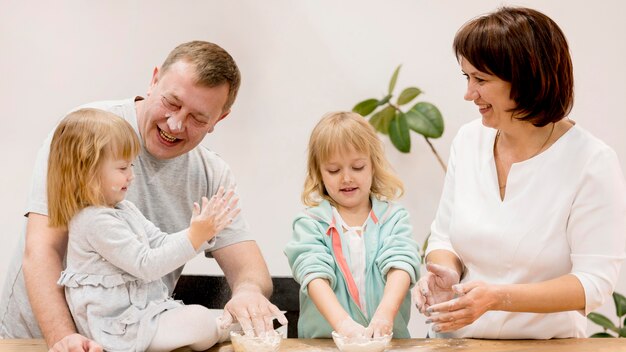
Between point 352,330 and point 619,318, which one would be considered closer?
point 352,330

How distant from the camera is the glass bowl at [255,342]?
2.03 m

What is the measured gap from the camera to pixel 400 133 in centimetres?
370

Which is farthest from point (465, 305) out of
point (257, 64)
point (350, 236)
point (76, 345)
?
point (257, 64)

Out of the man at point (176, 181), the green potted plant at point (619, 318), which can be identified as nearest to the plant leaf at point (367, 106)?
the man at point (176, 181)

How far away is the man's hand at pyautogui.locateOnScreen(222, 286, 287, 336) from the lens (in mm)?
2092

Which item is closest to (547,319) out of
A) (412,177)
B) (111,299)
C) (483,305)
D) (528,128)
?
(483,305)

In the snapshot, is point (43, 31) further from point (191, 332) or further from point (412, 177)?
point (191, 332)

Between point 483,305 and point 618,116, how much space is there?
7.24 feet

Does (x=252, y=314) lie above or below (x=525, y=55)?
below

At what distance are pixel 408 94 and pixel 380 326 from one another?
5.94 ft

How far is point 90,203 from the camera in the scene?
6.70 ft

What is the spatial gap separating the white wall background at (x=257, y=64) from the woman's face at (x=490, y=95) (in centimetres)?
175

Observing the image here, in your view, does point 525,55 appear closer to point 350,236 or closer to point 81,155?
point 350,236

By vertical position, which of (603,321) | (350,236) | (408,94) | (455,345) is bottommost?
(603,321)
